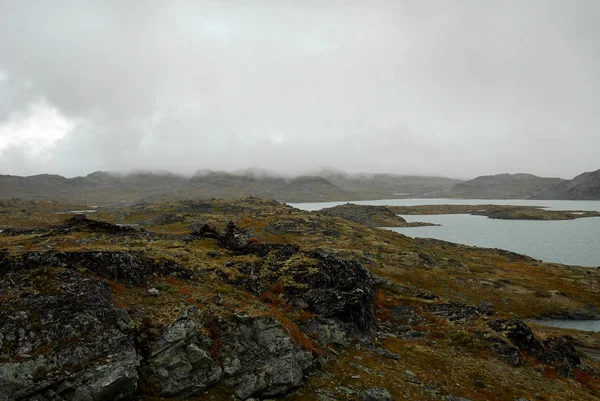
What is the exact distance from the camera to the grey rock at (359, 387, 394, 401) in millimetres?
23062

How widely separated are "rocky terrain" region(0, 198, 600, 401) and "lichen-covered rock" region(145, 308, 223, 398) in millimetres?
72

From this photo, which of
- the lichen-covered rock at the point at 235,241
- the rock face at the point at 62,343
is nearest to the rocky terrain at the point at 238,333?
the rock face at the point at 62,343

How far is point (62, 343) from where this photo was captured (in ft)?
59.7

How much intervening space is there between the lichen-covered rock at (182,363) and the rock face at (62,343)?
4.48 ft

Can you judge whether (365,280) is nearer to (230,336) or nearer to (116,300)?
(230,336)

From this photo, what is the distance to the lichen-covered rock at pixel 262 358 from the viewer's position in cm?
2186

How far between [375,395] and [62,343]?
64.4 feet

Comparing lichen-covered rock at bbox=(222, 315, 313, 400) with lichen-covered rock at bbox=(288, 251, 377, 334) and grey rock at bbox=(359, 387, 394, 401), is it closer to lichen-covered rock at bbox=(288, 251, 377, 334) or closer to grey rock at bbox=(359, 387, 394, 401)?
grey rock at bbox=(359, 387, 394, 401)

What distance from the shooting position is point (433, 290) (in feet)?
267

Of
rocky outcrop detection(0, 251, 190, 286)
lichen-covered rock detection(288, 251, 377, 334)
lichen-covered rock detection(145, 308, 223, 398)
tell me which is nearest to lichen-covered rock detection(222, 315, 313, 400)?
lichen-covered rock detection(145, 308, 223, 398)

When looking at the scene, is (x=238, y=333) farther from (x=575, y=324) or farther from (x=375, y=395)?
(x=575, y=324)

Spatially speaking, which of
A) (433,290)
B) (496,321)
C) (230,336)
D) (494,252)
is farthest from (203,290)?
(494,252)

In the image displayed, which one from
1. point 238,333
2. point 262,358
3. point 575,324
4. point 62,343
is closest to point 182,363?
point 238,333

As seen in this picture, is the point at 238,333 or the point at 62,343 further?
the point at 238,333
